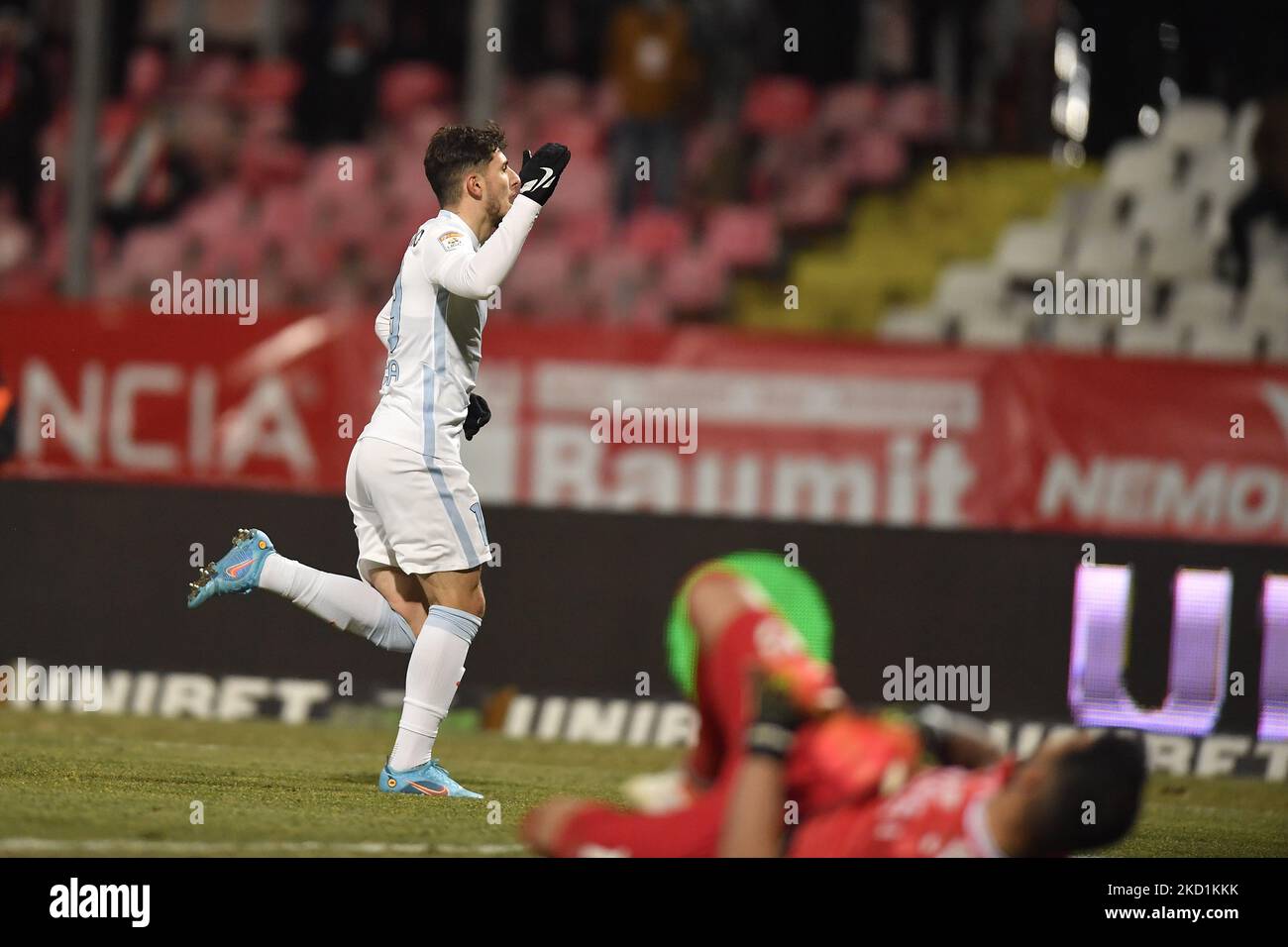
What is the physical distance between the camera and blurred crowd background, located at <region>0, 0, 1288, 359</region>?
527 inches

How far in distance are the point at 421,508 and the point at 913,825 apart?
2.54m

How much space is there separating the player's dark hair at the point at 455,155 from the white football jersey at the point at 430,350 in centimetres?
12

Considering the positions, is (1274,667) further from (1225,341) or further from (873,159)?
(873,159)

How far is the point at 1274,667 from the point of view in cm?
969

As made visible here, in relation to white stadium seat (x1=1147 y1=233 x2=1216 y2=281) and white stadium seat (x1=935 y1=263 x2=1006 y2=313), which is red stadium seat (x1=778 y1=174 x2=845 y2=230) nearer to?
white stadium seat (x1=935 y1=263 x2=1006 y2=313)

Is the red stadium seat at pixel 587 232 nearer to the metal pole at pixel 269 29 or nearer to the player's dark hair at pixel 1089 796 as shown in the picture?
the metal pole at pixel 269 29

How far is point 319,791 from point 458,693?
11.2ft

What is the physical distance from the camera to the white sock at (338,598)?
6.75 meters

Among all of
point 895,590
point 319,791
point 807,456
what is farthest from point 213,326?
point 319,791

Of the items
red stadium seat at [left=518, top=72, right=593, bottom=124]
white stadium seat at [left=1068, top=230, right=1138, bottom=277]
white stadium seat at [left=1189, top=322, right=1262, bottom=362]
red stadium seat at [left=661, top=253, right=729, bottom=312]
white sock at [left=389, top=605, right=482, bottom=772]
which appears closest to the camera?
white sock at [left=389, top=605, right=482, bottom=772]

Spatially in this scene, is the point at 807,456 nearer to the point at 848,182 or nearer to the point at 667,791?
the point at 848,182

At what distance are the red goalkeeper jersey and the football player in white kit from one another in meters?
2.25

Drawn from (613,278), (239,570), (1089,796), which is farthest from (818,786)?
(613,278)

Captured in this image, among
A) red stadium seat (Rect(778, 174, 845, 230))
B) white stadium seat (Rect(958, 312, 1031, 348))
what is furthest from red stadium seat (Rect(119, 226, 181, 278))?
white stadium seat (Rect(958, 312, 1031, 348))
